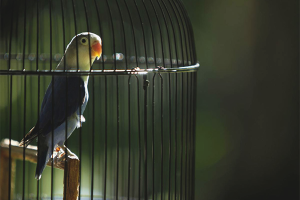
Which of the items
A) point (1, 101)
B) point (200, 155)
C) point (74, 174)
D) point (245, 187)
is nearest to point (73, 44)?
point (74, 174)

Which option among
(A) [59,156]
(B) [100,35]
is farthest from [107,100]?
(B) [100,35]

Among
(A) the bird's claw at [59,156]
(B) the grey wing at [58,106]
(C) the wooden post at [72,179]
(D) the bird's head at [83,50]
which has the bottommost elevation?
(C) the wooden post at [72,179]

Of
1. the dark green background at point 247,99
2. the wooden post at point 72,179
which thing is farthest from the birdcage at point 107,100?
the dark green background at point 247,99

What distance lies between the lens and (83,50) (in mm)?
1456

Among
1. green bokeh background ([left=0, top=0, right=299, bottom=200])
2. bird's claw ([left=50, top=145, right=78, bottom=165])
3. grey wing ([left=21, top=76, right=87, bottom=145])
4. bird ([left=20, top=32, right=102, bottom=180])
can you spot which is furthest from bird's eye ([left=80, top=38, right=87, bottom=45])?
green bokeh background ([left=0, top=0, right=299, bottom=200])

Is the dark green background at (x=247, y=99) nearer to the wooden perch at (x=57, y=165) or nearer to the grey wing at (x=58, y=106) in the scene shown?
the wooden perch at (x=57, y=165)

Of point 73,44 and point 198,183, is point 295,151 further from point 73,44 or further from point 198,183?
point 73,44

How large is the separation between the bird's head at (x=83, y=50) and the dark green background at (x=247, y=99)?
1.73 m

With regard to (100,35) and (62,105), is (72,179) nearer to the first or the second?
(62,105)

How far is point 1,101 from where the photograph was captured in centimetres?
290

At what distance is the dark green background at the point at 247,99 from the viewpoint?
3004 mm

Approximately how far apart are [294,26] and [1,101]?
2.19 meters

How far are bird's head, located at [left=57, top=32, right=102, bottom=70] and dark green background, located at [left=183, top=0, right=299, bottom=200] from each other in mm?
1729

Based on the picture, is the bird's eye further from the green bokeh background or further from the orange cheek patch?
the green bokeh background
